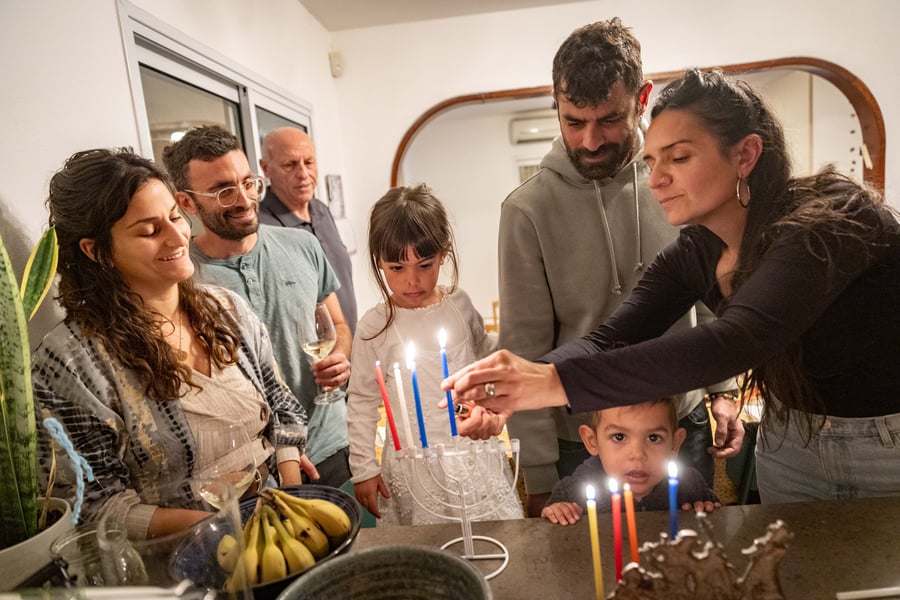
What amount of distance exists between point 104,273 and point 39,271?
176 millimetres

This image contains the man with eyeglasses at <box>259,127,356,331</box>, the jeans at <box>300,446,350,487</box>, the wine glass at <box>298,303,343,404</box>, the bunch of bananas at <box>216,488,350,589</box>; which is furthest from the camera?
the man with eyeglasses at <box>259,127,356,331</box>

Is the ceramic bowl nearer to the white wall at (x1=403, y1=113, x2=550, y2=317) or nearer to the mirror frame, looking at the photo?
the mirror frame

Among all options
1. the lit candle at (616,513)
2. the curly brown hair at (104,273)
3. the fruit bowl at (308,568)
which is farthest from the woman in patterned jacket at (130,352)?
the lit candle at (616,513)

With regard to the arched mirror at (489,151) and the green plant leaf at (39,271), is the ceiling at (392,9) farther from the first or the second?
the green plant leaf at (39,271)

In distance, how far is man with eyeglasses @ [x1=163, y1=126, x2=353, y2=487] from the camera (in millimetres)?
1899

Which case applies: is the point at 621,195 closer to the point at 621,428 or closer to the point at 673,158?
the point at 673,158

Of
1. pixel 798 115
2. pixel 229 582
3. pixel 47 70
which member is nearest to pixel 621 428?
pixel 229 582

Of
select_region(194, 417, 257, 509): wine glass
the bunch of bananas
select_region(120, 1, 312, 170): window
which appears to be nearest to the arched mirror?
select_region(120, 1, 312, 170): window

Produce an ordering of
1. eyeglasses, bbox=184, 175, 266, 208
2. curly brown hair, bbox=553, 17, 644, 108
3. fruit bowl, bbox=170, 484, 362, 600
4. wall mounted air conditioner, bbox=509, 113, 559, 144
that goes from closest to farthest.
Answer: fruit bowl, bbox=170, 484, 362, 600 < curly brown hair, bbox=553, 17, 644, 108 < eyeglasses, bbox=184, 175, 266, 208 < wall mounted air conditioner, bbox=509, 113, 559, 144

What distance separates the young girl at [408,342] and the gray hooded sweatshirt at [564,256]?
0.53 ft

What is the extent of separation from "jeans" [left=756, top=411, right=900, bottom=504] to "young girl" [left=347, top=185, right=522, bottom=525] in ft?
2.34

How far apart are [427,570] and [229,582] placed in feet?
0.86

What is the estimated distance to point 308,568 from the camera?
811 millimetres

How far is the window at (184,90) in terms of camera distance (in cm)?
194
